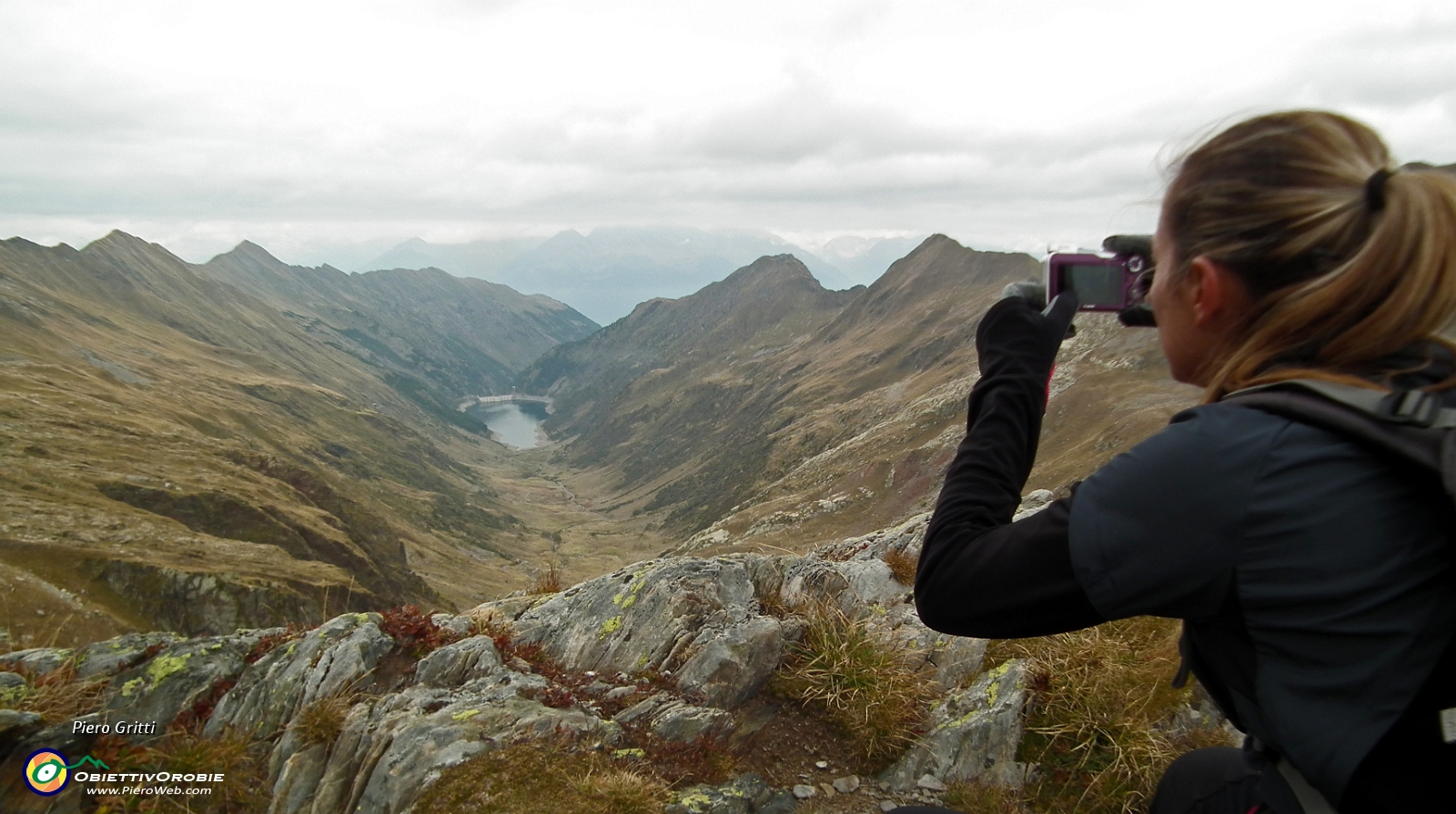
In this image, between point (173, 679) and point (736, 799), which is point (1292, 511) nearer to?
point (736, 799)

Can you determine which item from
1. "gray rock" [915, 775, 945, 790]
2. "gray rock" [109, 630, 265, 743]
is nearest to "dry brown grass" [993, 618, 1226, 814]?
"gray rock" [915, 775, 945, 790]

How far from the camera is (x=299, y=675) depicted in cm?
1012

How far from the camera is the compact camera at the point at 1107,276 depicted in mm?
3742

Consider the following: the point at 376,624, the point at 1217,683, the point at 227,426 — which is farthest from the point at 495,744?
the point at 227,426

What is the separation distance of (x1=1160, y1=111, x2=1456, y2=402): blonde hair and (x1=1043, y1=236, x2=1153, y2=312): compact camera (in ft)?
2.70

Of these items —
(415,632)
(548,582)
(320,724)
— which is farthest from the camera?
(548,582)

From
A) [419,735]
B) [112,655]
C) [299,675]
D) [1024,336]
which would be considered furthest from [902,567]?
[112,655]

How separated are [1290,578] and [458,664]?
32.8 ft

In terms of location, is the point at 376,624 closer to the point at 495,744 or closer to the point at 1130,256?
the point at 495,744

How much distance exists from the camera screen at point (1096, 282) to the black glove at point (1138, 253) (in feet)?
0.28

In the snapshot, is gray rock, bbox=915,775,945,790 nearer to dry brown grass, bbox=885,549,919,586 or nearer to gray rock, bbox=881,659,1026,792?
gray rock, bbox=881,659,1026,792

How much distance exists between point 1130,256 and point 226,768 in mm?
10474

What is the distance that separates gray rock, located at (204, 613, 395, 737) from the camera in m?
9.48

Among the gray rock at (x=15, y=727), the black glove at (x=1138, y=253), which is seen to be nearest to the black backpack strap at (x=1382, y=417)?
the black glove at (x=1138, y=253)
